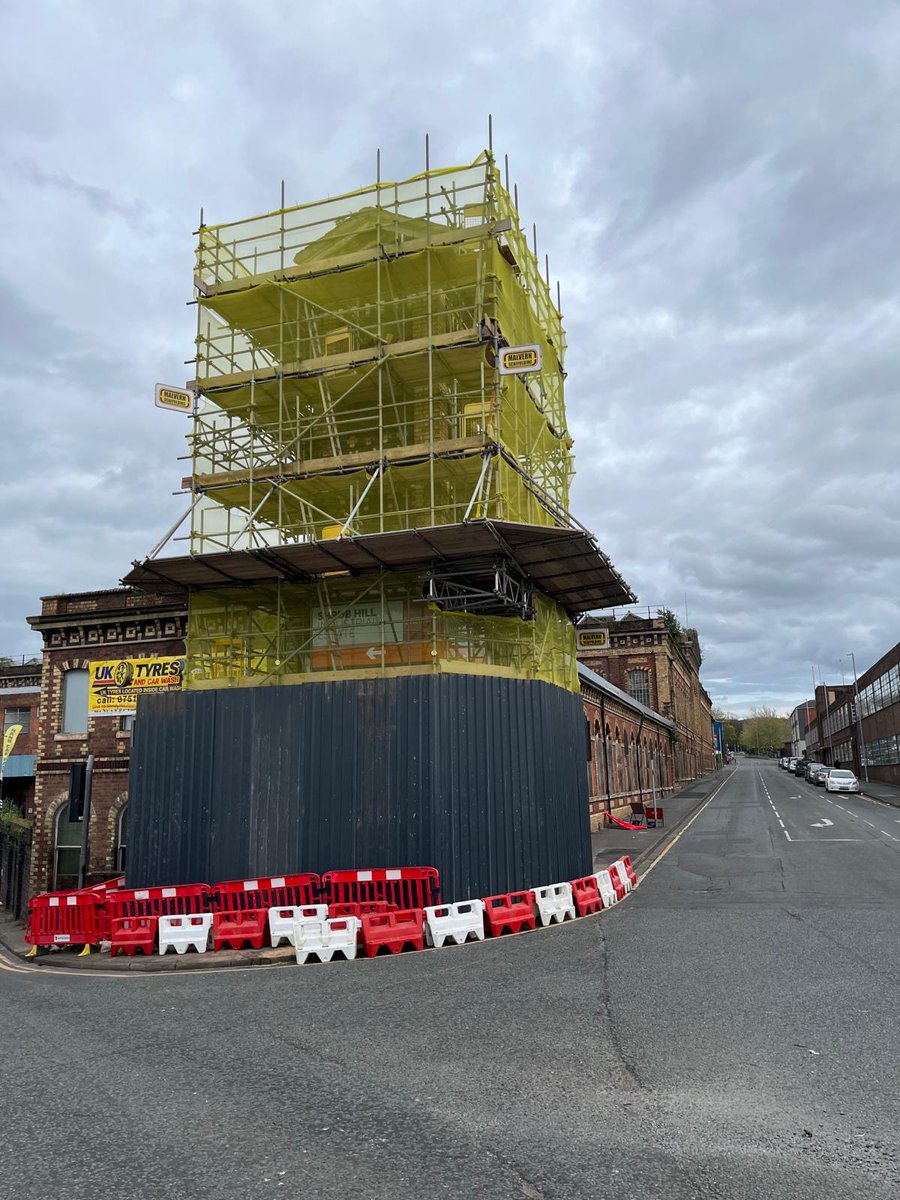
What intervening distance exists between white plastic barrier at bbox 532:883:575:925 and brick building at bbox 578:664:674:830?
1246cm

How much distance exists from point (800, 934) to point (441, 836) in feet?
18.0

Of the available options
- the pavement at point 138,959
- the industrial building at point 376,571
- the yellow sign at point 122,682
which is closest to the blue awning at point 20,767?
the yellow sign at point 122,682

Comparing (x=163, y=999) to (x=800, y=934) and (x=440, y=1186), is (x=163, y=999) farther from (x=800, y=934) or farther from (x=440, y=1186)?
(x=800, y=934)

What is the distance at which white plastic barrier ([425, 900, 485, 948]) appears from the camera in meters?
11.8

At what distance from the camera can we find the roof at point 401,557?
1459 centimetres

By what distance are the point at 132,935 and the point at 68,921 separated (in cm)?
148

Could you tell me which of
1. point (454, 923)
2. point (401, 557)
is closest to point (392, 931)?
point (454, 923)

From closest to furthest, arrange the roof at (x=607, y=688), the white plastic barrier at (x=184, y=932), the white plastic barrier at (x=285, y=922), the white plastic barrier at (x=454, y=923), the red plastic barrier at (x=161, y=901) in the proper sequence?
1. the white plastic barrier at (x=454, y=923)
2. the white plastic barrier at (x=285, y=922)
3. the white plastic barrier at (x=184, y=932)
4. the red plastic barrier at (x=161, y=901)
5. the roof at (x=607, y=688)

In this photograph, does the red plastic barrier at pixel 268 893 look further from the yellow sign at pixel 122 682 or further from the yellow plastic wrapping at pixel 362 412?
the yellow sign at pixel 122 682

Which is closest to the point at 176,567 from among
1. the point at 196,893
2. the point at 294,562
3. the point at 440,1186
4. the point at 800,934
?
the point at 294,562

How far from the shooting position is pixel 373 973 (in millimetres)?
10375

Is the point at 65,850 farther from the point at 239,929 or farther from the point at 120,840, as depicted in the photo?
the point at 239,929

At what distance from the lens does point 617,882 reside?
15.7 m

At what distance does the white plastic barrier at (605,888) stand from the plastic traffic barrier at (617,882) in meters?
0.28
